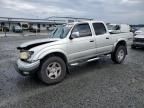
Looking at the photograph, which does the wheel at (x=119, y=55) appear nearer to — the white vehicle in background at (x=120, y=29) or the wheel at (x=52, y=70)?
the white vehicle in background at (x=120, y=29)

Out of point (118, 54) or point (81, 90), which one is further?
point (118, 54)

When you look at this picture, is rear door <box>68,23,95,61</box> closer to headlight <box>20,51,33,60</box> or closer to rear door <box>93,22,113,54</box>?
rear door <box>93,22,113,54</box>

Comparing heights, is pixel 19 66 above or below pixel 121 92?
above

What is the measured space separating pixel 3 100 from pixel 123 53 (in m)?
5.50

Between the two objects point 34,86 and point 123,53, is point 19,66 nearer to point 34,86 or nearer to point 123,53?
point 34,86

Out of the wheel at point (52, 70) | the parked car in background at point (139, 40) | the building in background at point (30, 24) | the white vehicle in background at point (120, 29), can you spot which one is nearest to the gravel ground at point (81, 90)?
the wheel at point (52, 70)

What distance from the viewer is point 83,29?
589cm

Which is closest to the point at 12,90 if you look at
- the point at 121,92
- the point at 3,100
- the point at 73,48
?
the point at 3,100

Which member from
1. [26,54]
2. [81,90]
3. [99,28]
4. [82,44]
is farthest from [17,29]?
[81,90]

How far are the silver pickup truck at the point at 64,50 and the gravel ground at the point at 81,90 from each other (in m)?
0.45

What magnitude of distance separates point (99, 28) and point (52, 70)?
2.73 m

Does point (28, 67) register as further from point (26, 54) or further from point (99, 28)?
point (99, 28)

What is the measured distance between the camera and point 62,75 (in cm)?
509

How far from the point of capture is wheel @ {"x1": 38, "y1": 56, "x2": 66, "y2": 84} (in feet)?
15.4
